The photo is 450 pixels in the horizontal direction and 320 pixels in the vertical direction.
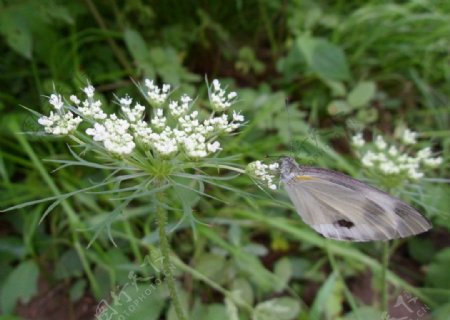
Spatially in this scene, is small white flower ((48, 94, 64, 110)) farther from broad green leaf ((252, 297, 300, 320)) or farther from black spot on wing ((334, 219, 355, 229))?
broad green leaf ((252, 297, 300, 320))

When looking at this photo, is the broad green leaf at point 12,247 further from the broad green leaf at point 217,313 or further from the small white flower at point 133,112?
the small white flower at point 133,112

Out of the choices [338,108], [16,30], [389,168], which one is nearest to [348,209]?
[389,168]

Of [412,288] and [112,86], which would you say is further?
[112,86]

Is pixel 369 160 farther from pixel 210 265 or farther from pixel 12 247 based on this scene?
pixel 12 247

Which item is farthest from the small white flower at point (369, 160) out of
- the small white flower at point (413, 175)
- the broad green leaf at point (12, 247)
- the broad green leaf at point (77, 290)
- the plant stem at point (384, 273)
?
the broad green leaf at point (12, 247)

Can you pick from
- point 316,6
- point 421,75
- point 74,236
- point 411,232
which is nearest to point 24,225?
point 74,236

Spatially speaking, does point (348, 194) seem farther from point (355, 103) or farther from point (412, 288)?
point (355, 103)

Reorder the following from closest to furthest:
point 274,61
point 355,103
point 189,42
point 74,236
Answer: point 74,236 → point 355,103 → point 189,42 → point 274,61
